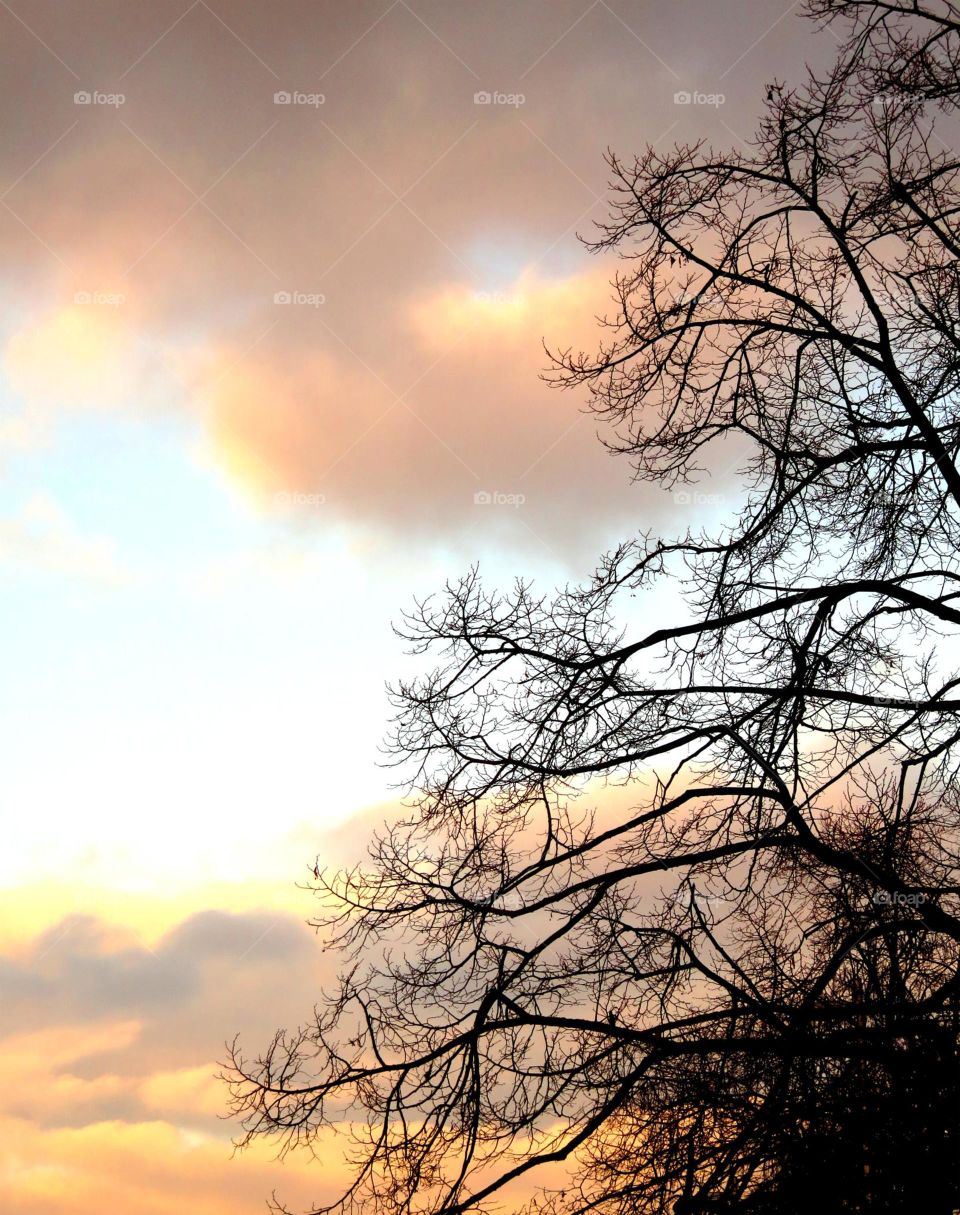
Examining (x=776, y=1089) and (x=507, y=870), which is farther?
(x=507, y=870)

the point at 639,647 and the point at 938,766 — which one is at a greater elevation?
the point at 639,647

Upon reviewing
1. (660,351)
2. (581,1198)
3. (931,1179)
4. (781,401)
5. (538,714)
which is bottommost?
(931,1179)

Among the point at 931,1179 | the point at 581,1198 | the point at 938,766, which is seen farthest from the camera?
the point at 938,766

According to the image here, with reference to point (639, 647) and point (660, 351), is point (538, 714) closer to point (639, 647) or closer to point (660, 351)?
point (639, 647)

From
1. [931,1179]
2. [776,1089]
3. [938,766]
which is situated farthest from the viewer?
[938,766]

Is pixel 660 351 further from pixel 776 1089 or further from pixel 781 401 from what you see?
pixel 776 1089

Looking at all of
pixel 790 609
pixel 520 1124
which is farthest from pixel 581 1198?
pixel 790 609

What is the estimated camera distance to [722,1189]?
777 centimetres

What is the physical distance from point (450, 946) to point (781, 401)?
4645mm

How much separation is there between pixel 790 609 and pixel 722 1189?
3866mm

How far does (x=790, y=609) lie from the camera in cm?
909

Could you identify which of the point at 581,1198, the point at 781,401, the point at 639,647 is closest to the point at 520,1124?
the point at 581,1198

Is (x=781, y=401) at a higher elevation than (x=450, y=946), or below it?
higher

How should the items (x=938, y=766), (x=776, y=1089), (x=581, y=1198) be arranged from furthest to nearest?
1. (x=938, y=766)
2. (x=581, y=1198)
3. (x=776, y=1089)
